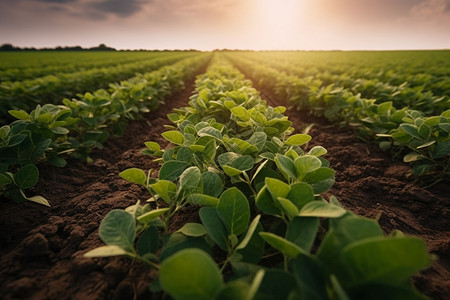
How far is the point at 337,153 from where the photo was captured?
2977mm

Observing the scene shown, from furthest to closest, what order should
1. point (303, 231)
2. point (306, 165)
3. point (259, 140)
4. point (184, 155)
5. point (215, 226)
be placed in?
1. point (259, 140)
2. point (184, 155)
3. point (306, 165)
4. point (215, 226)
5. point (303, 231)

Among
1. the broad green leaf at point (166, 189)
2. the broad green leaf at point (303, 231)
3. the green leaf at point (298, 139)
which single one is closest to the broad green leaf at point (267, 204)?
the broad green leaf at point (303, 231)

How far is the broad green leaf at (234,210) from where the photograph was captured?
900mm

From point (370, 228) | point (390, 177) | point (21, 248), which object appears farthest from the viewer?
point (390, 177)

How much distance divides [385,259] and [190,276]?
460mm

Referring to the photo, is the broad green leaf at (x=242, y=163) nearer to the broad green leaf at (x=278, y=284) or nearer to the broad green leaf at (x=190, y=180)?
the broad green leaf at (x=190, y=180)

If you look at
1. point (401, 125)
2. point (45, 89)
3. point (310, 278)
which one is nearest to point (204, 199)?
point (310, 278)

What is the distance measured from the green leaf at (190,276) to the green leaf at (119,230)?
0.34 metres

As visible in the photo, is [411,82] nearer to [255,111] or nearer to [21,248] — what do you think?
[255,111]

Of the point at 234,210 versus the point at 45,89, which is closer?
the point at 234,210

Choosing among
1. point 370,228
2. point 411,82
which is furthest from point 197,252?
point 411,82

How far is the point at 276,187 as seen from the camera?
2.92 feet

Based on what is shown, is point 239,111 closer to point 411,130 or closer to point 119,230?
point 119,230

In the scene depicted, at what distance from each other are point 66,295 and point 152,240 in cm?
46
